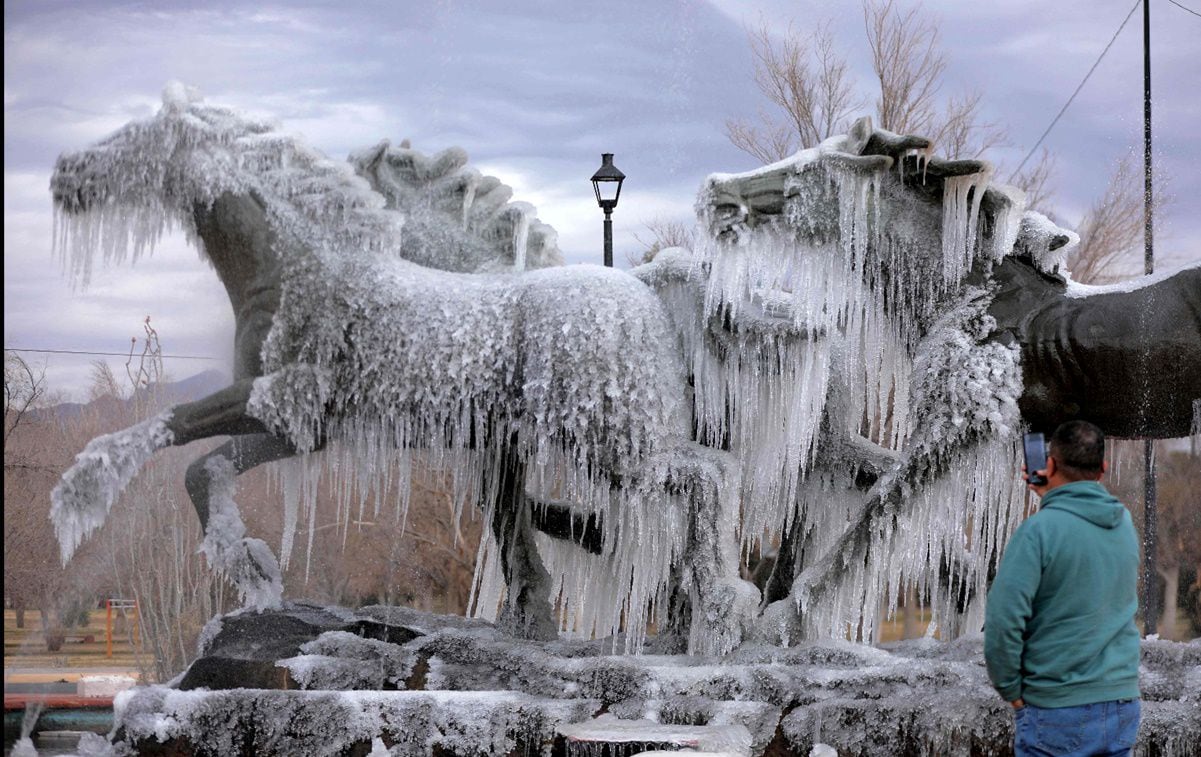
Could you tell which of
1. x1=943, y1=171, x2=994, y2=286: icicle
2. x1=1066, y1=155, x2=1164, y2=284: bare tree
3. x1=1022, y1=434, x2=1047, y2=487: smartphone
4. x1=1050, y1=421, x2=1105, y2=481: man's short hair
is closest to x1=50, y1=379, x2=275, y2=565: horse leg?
x1=943, y1=171, x2=994, y2=286: icicle

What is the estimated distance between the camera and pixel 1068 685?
11.8 feet

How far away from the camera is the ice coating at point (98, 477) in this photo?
21.2 ft

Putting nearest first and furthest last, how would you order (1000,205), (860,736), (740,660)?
1. (860,736)
2. (740,660)
3. (1000,205)

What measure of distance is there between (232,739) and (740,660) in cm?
212

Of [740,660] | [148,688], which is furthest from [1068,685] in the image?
[148,688]

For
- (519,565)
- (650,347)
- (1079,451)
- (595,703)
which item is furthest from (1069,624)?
→ (519,565)

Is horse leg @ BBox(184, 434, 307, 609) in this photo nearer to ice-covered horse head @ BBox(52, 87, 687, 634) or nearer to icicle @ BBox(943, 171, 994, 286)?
ice-covered horse head @ BBox(52, 87, 687, 634)

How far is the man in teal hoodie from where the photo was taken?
140 inches

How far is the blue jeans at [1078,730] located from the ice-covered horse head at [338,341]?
309cm

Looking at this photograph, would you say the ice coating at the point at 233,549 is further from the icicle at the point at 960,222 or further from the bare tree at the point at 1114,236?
the bare tree at the point at 1114,236

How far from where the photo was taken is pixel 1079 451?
144 inches

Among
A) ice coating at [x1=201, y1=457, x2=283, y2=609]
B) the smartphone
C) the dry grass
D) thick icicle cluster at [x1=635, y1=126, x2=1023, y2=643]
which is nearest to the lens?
the smartphone

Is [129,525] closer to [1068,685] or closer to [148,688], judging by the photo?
[148,688]

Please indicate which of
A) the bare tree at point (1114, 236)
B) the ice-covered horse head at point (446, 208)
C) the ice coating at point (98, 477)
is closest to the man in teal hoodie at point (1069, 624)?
the ice-covered horse head at point (446, 208)
